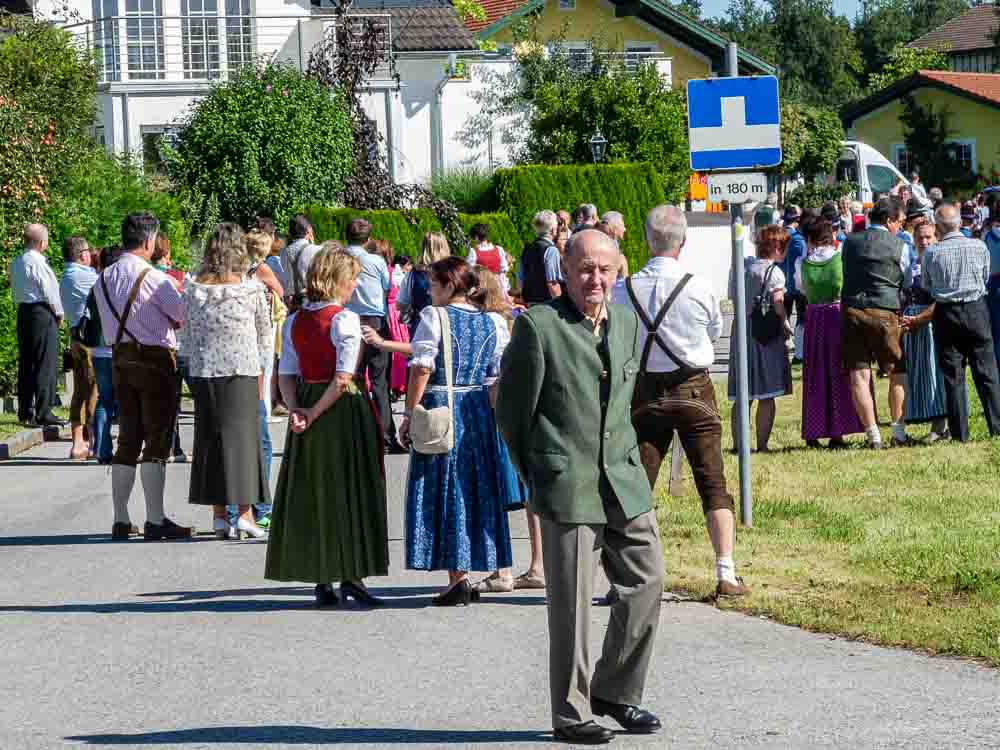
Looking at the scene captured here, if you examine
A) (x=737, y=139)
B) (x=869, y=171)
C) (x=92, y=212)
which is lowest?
(x=737, y=139)

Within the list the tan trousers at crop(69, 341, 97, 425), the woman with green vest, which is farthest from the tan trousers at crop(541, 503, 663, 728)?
the tan trousers at crop(69, 341, 97, 425)

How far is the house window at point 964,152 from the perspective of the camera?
64062 mm

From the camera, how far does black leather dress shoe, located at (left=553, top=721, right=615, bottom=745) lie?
6062 mm

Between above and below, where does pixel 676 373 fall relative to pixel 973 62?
below

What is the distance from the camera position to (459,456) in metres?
8.70

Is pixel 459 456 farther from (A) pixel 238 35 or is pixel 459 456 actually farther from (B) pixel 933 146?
(B) pixel 933 146

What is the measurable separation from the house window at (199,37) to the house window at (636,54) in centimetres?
1112

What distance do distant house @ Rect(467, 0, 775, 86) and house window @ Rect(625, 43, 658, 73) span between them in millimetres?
29

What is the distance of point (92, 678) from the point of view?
7.43m

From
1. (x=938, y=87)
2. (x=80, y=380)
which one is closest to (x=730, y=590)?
(x=80, y=380)

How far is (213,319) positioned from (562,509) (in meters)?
4.97

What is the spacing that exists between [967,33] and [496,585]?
4125 inches

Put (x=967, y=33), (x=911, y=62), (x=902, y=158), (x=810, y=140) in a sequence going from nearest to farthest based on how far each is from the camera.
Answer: (x=810, y=140)
(x=902, y=158)
(x=911, y=62)
(x=967, y=33)

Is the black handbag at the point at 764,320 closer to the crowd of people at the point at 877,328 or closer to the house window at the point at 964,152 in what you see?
the crowd of people at the point at 877,328
